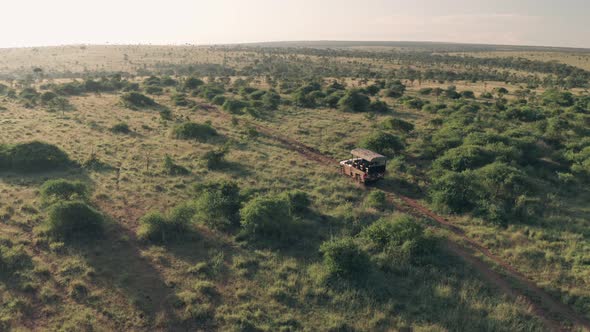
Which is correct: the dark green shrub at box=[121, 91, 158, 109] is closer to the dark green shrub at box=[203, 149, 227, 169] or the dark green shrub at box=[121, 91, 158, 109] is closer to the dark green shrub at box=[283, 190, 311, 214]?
the dark green shrub at box=[203, 149, 227, 169]

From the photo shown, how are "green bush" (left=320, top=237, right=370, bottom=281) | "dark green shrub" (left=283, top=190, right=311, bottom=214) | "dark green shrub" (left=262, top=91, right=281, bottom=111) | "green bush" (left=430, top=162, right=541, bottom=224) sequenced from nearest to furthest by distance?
1. "green bush" (left=320, top=237, right=370, bottom=281)
2. "green bush" (left=430, top=162, right=541, bottom=224)
3. "dark green shrub" (left=283, top=190, right=311, bottom=214)
4. "dark green shrub" (left=262, top=91, right=281, bottom=111)

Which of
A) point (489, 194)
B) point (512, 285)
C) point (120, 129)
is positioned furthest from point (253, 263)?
point (120, 129)

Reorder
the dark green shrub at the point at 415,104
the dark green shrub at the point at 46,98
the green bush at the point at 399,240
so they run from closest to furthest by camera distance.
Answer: the green bush at the point at 399,240, the dark green shrub at the point at 415,104, the dark green shrub at the point at 46,98

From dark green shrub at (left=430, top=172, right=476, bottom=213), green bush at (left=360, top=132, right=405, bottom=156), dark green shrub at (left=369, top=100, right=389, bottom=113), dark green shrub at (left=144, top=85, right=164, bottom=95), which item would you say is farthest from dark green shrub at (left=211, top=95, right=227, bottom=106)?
dark green shrub at (left=430, top=172, right=476, bottom=213)

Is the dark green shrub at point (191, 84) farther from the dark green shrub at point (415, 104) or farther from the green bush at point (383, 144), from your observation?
the green bush at point (383, 144)

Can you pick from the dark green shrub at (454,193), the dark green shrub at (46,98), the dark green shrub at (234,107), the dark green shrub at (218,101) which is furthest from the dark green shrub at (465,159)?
the dark green shrub at (46,98)
